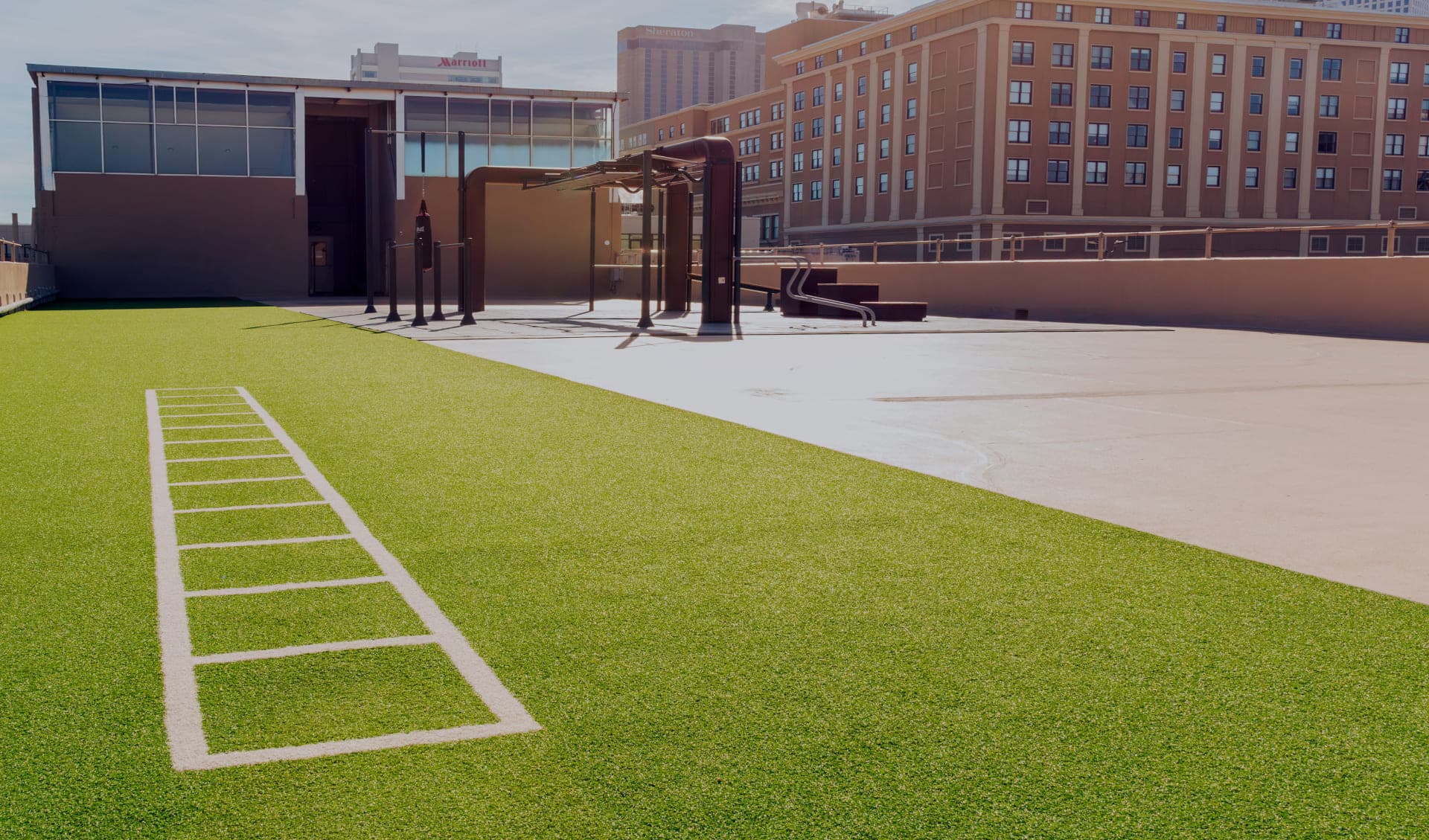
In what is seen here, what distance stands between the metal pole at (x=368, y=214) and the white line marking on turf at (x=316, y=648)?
992 inches

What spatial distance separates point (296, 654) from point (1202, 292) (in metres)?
24.1

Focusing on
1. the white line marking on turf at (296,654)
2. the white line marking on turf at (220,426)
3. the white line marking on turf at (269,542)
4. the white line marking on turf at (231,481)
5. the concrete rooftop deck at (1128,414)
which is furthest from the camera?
the white line marking on turf at (220,426)

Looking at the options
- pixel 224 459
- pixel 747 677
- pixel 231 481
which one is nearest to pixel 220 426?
pixel 224 459

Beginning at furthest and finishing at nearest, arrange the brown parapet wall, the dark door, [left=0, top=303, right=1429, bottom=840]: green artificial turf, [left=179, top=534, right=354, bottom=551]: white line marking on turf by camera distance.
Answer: the dark door < the brown parapet wall < [left=179, top=534, right=354, bottom=551]: white line marking on turf < [left=0, top=303, right=1429, bottom=840]: green artificial turf

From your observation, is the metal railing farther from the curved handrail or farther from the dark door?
the dark door

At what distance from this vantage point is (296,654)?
3916 millimetres

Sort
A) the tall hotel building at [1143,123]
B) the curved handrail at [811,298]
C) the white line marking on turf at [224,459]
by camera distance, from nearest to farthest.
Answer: the white line marking on turf at [224,459] → the curved handrail at [811,298] → the tall hotel building at [1143,123]

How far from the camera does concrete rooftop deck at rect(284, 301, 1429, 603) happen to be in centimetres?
607

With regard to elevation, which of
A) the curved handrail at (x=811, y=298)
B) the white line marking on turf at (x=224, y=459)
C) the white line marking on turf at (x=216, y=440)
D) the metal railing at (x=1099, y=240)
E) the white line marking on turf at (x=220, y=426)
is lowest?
the white line marking on turf at (x=224, y=459)

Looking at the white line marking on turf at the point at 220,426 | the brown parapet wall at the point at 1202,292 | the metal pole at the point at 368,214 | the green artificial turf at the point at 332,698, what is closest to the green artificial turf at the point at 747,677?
the green artificial turf at the point at 332,698

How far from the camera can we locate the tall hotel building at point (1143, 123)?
78375 mm

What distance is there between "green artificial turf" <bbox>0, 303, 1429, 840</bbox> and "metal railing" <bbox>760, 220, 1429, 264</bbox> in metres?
15.5

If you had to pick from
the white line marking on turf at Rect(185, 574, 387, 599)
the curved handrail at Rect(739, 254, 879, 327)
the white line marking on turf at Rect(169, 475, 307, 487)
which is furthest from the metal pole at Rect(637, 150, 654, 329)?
the white line marking on turf at Rect(185, 574, 387, 599)

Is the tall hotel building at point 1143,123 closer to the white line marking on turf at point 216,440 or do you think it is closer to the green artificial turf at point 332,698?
the white line marking on turf at point 216,440
